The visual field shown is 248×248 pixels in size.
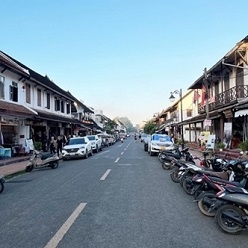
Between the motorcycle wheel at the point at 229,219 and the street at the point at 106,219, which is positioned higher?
the motorcycle wheel at the point at 229,219

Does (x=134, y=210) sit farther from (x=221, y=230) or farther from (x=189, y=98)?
(x=189, y=98)

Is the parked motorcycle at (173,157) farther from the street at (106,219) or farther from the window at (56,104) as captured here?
the window at (56,104)

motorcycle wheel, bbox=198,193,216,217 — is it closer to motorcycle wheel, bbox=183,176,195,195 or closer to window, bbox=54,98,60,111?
motorcycle wheel, bbox=183,176,195,195

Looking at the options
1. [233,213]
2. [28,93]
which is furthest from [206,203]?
[28,93]

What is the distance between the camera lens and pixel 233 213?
18.3 ft

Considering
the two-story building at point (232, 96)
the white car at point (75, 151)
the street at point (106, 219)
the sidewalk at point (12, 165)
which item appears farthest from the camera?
the white car at point (75, 151)

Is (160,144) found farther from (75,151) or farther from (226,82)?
(226,82)

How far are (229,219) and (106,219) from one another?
2.38 m

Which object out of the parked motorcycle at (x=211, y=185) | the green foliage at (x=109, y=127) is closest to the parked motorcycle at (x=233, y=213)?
the parked motorcycle at (x=211, y=185)

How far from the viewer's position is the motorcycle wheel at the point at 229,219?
555 cm

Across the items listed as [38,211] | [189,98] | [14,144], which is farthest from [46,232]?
[189,98]

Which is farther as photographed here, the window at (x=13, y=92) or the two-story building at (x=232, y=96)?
the window at (x=13, y=92)

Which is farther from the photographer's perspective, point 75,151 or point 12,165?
point 75,151

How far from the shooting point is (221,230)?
5.66m
